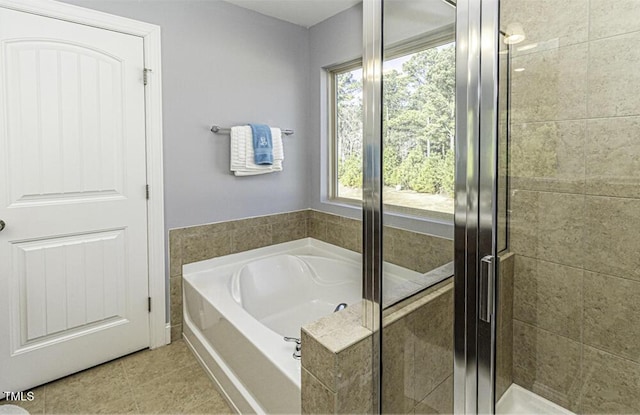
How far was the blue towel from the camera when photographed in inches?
101

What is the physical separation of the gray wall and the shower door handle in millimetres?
1884

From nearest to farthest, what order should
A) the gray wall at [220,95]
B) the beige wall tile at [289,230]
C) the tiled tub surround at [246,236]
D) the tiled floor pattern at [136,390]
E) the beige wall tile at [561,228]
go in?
the beige wall tile at [561,228]
the tiled floor pattern at [136,390]
the gray wall at [220,95]
the tiled tub surround at [246,236]
the beige wall tile at [289,230]

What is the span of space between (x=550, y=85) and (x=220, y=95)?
77.9 inches

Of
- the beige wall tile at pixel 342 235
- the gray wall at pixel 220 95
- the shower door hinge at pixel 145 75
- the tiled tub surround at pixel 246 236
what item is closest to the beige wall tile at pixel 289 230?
the tiled tub surround at pixel 246 236

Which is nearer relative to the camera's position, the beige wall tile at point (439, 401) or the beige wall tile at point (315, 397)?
the beige wall tile at point (315, 397)

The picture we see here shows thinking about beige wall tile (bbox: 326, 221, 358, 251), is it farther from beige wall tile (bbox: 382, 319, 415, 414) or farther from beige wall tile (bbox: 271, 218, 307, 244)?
beige wall tile (bbox: 382, 319, 415, 414)

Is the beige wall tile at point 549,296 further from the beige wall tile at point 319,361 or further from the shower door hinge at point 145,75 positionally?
the shower door hinge at point 145,75

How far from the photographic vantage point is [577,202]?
1.58m

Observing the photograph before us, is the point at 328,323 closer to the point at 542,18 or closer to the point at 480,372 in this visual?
the point at 480,372

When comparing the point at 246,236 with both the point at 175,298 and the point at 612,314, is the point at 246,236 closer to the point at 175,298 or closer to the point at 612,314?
the point at 175,298

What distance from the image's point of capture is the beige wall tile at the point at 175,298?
2.37m

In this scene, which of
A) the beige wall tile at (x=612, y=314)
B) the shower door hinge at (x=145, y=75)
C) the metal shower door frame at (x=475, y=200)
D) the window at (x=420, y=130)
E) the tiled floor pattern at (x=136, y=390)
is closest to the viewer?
the metal shower door frame at (x=475, y=200)

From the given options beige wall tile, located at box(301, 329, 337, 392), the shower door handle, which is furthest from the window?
beige wall tile, located at box(301, 329, 337, 392)

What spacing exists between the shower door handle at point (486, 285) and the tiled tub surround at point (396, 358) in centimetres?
10
